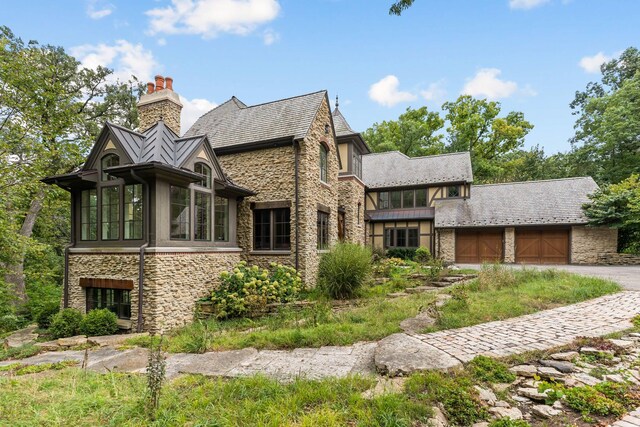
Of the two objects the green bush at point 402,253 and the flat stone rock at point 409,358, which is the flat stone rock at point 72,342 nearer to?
the flat stone rock at point 409,358

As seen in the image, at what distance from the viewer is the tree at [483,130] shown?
28.2 meters

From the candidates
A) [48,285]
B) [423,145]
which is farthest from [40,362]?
[423,145]

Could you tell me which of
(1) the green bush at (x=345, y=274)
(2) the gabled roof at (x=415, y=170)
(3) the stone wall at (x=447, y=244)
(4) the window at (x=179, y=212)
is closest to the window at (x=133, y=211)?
(4) the window at (x=179, y=212)

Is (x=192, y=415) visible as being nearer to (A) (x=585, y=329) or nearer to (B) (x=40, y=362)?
(B) (x=40, y=362)

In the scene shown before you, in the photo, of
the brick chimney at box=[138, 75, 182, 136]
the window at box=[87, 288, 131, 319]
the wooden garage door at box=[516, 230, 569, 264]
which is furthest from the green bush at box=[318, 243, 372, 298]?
the wooden garage door at box=[516, 230, 569, 264]

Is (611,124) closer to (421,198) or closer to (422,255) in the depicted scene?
(421,198)

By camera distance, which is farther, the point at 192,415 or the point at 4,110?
the point at 4,110

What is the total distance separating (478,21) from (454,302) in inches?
250

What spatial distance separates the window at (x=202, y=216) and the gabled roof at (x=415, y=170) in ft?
46.8

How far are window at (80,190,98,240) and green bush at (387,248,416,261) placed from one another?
16064 mm

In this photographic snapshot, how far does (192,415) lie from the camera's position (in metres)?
3.15

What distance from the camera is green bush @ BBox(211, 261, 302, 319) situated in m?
9.08

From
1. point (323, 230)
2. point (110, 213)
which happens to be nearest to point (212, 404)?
point (110, 213)

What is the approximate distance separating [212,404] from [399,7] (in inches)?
229
